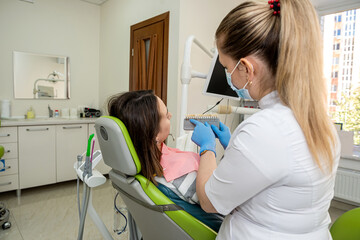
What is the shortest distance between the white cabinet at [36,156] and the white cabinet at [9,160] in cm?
5

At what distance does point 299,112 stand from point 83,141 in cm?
308

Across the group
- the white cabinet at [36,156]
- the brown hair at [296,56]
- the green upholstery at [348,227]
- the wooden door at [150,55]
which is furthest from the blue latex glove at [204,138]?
the white cabinet at [36,156]

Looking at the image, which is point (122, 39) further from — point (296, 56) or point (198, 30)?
point (296, 56)

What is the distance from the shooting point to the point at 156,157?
1.08 metres

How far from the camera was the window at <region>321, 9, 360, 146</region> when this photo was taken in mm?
2967

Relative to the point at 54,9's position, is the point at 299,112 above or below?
below

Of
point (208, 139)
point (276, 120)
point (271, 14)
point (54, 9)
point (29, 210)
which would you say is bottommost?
point (29, 210)

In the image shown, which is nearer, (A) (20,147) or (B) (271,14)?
(B) (271,14)

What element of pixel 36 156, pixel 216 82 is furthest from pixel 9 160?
pixel 216 82

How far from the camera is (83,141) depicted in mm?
3301

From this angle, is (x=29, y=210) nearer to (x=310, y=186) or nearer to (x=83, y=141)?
(x=83, y=141)

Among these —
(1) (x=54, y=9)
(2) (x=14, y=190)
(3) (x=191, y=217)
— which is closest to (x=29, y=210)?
(2) (x=14, y=190)

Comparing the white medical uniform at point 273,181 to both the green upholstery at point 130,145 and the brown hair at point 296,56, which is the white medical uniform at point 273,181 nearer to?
the brown hair at point 296,56

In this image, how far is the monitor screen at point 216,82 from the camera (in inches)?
68.4
